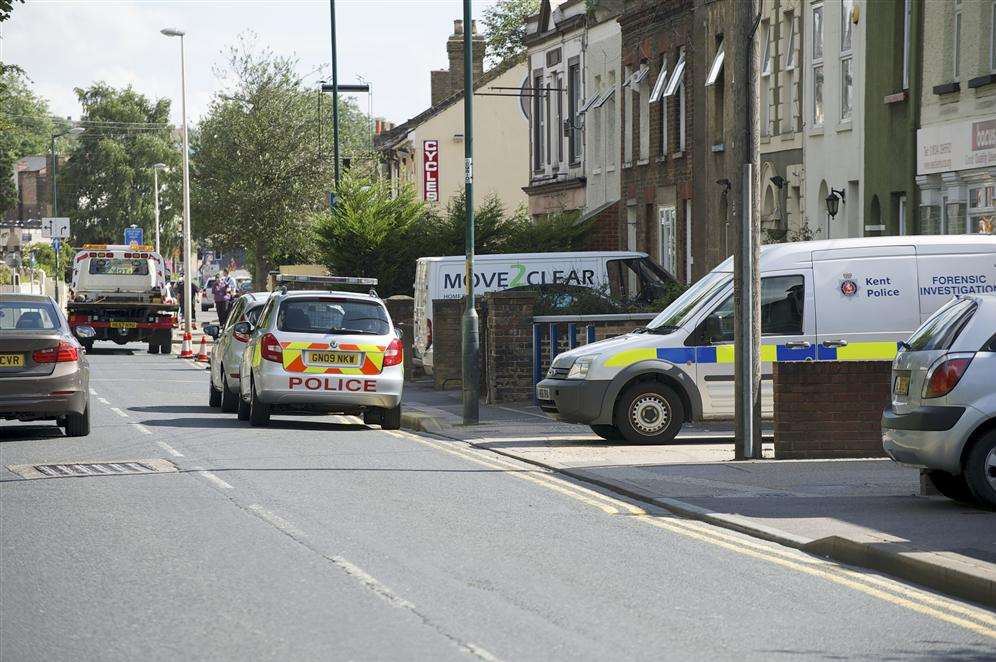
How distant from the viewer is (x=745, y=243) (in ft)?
54.4

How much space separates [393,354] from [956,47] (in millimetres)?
10186

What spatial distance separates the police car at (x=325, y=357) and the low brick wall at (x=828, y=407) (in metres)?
5.62

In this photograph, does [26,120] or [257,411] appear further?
[26,120]

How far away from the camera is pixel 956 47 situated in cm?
2480

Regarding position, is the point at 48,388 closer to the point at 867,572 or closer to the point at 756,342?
the point at 756,342

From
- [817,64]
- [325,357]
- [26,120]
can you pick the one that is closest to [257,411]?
[325,357]

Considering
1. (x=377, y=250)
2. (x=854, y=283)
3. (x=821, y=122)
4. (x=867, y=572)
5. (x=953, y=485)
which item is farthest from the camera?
(x=377, y=250)

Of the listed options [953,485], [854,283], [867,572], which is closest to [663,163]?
[854,283]

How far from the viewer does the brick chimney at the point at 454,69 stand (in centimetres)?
6731

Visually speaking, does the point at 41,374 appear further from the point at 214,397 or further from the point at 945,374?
the point at 945,374

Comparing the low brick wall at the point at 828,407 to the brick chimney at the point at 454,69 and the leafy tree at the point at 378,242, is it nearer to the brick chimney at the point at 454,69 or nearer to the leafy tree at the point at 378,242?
the leafy tree at the point at 378,242

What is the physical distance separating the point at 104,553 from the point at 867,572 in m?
4.66

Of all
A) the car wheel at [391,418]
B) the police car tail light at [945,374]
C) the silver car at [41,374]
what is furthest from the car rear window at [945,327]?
the silver car at [41,374]

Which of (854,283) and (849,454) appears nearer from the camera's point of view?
(849,454)
